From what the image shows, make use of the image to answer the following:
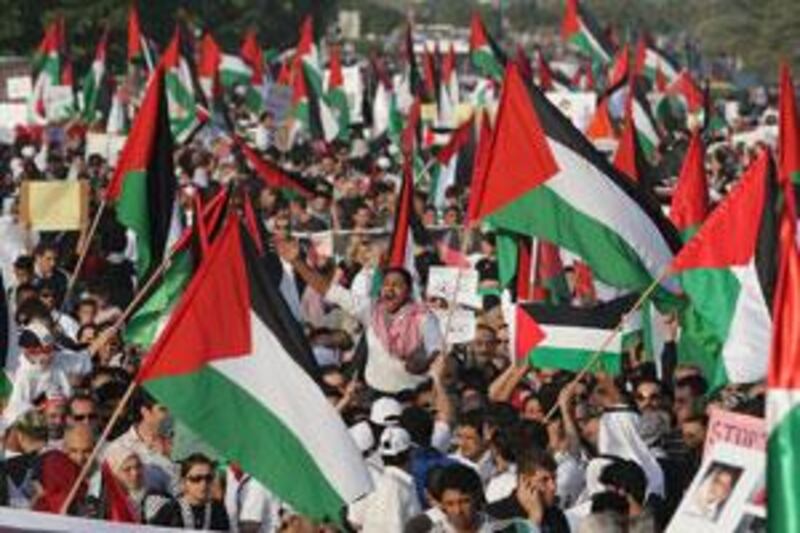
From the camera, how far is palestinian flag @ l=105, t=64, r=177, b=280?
1422 centimetres

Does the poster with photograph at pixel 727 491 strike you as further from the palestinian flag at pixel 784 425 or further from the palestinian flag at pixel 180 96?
the palestinian flag at pixel 180 96

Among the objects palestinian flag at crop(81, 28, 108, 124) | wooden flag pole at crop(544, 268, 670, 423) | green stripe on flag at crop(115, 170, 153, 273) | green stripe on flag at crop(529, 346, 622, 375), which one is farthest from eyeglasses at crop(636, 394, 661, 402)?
palestinian flag at crop(81, 28, 108, 124)

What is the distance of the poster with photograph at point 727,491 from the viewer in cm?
727

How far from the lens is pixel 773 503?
664cm

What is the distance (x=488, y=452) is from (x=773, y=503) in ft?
12.3

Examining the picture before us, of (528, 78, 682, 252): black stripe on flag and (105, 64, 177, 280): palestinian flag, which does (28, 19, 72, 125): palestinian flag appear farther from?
(528, 78, 682, 252): black stripe on flag

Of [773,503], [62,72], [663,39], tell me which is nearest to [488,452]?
[773,503]

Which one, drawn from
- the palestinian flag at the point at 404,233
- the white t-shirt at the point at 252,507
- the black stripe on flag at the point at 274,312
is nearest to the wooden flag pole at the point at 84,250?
the palestinian flag at the point at 404,233

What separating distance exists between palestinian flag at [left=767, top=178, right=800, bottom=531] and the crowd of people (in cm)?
200

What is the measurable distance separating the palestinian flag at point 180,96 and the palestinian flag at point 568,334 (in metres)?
16.5

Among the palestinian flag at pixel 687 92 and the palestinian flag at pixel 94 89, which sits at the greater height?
the palestinian flag at pixel 94 89

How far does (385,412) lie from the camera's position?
438 inches

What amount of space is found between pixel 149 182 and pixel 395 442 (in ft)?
15.2

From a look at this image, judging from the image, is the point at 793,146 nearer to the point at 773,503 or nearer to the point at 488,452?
the point at 488,452
